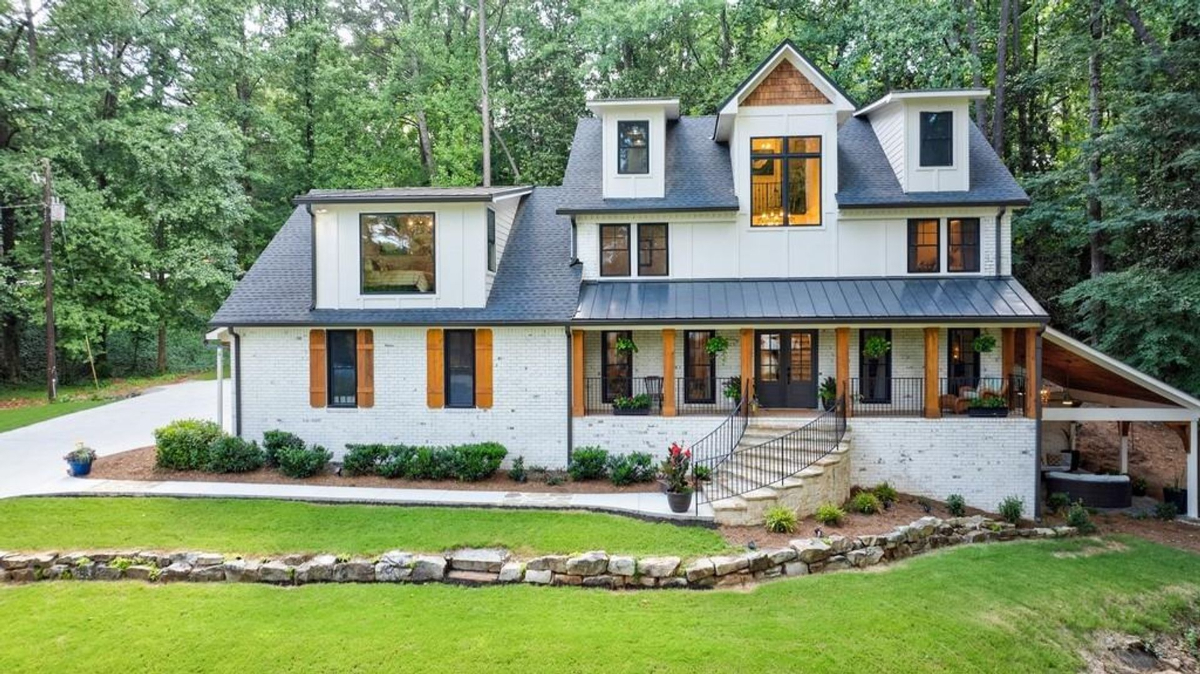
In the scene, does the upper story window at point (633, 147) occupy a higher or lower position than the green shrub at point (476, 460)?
higher

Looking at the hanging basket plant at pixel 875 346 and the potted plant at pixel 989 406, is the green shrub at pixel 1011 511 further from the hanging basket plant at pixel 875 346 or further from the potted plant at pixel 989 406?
the hanging basket plant at pixel 875 346

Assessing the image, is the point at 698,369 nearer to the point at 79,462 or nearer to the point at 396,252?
the point at 396,252

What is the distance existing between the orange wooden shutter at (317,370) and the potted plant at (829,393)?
10701mm

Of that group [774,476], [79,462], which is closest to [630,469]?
[774,476]

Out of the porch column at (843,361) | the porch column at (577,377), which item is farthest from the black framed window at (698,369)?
the porch column at (843,361)

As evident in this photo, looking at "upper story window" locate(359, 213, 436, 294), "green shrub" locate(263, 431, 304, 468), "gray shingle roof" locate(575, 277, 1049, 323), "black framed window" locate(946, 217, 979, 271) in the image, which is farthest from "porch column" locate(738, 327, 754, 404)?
"green shrub" locate(263, 431, 304, 468)

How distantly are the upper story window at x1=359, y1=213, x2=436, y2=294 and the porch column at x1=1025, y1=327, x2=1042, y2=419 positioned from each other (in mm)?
12035

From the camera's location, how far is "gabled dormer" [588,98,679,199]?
44.4 feet

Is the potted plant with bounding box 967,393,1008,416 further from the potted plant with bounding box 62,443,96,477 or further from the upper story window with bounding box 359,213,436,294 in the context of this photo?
the potted plant with bounding box 62,443,96,477

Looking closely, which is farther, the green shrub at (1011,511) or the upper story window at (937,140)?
the upper story window at (937,140)

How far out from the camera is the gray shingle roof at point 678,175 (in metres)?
13.3

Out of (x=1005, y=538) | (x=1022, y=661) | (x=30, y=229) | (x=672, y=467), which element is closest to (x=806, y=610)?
(x=1022, y=661)

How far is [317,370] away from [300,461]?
206 centimetres

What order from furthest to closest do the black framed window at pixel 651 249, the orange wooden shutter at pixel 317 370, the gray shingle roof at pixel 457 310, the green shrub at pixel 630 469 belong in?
the black framed window at pixel 651 249
the orange wooden shutter at pixel 317 370
the gray shingle roof at pixel 457 310
the green shrub at pixel 630 469
